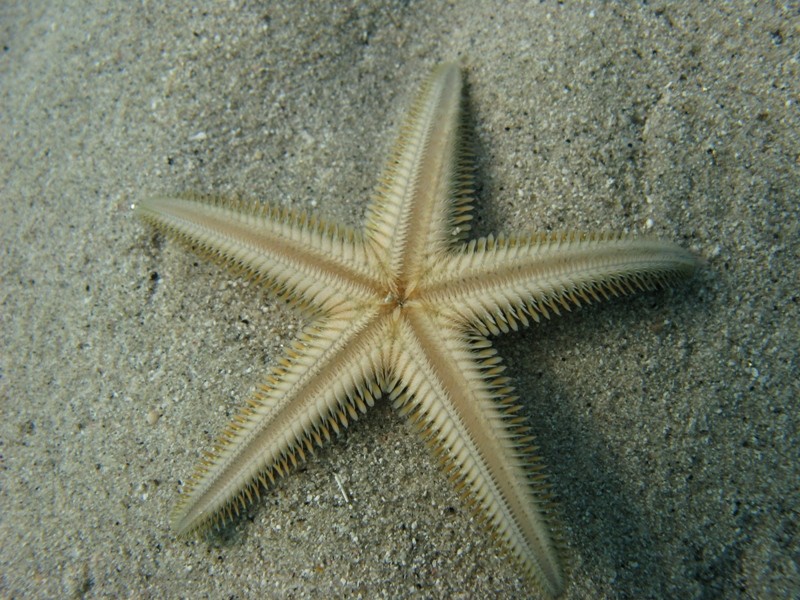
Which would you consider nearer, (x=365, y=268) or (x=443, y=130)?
(x=365, y=268)

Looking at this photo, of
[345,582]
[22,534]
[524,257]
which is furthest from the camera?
[22,534]

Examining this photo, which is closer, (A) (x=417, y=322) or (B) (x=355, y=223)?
(A) (x=417, y=322)

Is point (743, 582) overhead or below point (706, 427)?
below

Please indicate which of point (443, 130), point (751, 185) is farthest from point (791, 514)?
point (443, 130)

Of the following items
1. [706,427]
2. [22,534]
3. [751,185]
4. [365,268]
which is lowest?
[22,534]

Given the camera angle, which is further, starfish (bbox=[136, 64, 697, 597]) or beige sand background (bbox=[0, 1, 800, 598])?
beige sand background (bbox=[0, 1, 800, 598])

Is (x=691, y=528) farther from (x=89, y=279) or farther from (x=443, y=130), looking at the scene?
(x=89, y=279)
